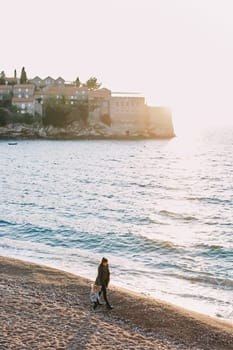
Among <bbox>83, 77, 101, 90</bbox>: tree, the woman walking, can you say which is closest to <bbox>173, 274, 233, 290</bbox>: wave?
the woman walking

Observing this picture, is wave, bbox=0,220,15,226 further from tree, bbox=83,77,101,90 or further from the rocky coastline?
tree, bbox=83,77,101,90

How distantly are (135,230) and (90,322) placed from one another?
15.9 metres

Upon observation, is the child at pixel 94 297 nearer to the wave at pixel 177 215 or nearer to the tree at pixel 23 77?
the wave at pixel 177 215

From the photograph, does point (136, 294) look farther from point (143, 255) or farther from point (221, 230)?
point (221, 230)

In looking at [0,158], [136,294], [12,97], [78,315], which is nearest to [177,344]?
[78,315]

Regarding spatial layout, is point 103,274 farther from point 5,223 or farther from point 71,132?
point 71,132

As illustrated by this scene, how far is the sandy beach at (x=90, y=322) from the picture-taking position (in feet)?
44.3

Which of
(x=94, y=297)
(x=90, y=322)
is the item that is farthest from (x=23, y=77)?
(x=90, y=322)

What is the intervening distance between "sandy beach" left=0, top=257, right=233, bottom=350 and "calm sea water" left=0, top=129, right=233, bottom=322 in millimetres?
1970

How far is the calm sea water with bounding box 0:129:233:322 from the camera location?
2111cm

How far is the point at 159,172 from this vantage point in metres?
70.9

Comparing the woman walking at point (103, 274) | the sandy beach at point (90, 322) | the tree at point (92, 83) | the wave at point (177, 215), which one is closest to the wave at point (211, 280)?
the sandy beach at point (90, 322)

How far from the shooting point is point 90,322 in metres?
14.9

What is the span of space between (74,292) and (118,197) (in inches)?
→ 1048
